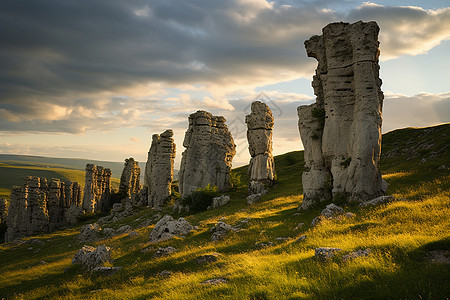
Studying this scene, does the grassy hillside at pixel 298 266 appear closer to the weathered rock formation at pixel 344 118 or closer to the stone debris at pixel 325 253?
the stone debris at pixel 325 253

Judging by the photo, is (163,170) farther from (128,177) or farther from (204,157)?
(128,177)

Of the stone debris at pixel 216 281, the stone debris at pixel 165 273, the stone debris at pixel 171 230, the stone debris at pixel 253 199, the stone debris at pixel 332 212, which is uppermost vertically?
the stone debris at pixel 332 212

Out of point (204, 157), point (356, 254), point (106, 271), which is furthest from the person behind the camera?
point (204, 157)

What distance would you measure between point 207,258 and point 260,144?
29.2 metres

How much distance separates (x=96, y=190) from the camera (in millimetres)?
72938

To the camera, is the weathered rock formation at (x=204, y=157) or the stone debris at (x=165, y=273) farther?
the weathered rock formation at (x=204, y=157)

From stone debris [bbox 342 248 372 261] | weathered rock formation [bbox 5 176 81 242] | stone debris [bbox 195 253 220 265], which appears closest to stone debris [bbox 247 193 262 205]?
stone debris [bbox 195 253 220 265]

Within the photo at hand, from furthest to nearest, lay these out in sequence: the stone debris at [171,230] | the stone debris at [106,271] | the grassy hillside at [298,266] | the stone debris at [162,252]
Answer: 1. the stone debris at [171,230]
2. the stone debris at [162,252]
3. the stone debris at [106,271]
4. the grassy hillside at [298,266]

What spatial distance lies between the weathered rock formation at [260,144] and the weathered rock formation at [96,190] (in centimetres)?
4728

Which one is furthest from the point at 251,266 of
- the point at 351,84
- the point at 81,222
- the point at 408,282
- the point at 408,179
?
the point at 81,222

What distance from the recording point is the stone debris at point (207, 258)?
42.4 ft

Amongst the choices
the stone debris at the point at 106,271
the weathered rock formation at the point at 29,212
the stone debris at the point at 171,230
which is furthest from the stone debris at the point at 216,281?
the weathered rock formation at the point at 29,212

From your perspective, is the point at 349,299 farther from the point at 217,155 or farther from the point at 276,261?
the point at 217,155

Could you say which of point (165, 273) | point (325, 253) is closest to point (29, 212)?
point (165, 273)
